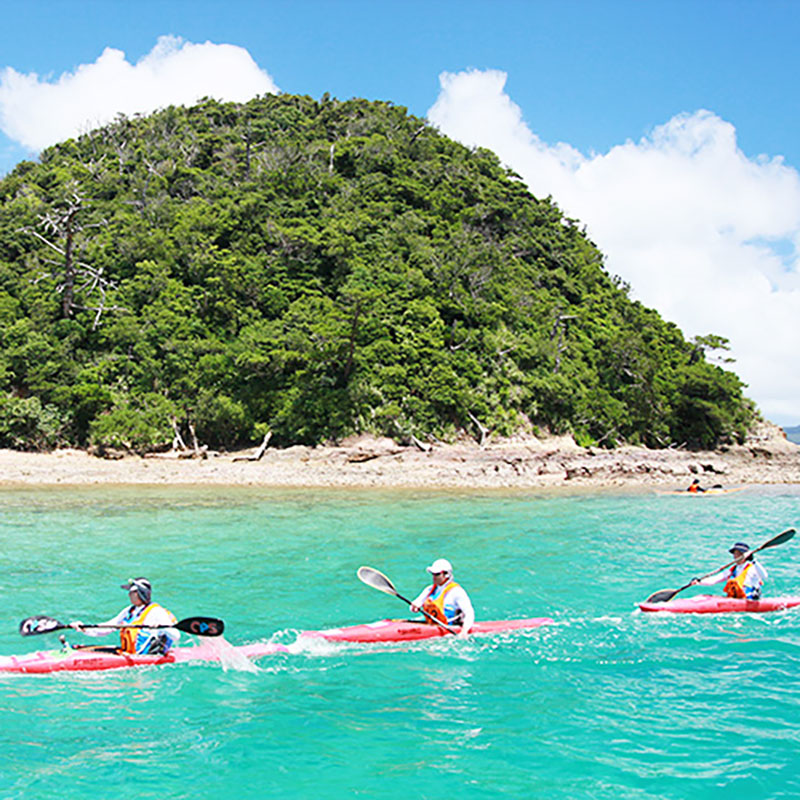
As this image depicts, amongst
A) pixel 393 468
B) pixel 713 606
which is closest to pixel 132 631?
pixel 713 606

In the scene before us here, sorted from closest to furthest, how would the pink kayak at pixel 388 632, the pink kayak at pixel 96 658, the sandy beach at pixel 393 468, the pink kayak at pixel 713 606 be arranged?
the pink kayak at pixel 96 658
the pink kayak at pixel 388 632
the pink kayak at pixel 713 606
the sandy beach at pixel 393 468

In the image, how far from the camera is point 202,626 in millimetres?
8078

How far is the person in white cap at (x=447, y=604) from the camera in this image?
9.12 m

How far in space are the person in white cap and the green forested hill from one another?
24.9 m

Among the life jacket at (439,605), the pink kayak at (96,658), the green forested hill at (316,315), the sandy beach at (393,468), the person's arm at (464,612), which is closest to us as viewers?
the pink kayak at (96,658)

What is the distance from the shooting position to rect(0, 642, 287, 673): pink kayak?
7699mm

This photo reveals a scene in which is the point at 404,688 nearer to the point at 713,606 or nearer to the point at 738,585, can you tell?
the point at 713,606

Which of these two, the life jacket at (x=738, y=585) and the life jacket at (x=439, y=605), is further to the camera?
the life jacket at (x=738, y=585)

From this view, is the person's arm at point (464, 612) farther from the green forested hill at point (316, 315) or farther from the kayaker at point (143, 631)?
the green forested hill at point (316, 315)

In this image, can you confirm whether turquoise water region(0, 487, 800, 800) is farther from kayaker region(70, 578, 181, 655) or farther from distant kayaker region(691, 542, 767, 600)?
distant kayaker region(691, 542, 767, 600)

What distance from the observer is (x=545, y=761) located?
19.4 ft

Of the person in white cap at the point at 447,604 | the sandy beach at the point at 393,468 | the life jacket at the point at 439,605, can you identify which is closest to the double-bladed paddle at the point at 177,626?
the person in white cap at the point at 447,604

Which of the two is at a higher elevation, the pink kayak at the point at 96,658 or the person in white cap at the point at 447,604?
the person in white cap at the point at 447,604

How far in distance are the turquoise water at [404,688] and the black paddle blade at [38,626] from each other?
1.89 feet
